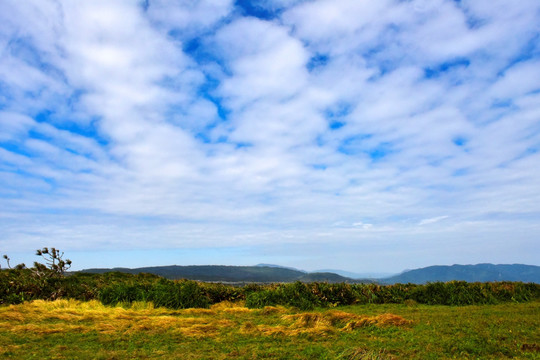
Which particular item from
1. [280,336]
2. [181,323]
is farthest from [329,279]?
[280,336]

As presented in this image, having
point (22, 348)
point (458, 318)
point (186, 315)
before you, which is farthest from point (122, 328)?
point (458, 318)

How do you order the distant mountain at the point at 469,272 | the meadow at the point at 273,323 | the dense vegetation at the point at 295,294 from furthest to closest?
the distant mountain at the point at 469,272
the dense vegetation at the point at 295,294
the meadow at the point at 273,323

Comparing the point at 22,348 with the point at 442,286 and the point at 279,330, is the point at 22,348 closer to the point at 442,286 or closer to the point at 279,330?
the point at 279,330

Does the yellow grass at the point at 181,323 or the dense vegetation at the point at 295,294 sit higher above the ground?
the dense vegetation at the point at 295,294

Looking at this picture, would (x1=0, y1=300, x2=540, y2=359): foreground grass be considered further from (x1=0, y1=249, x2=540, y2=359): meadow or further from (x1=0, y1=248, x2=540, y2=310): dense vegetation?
(x1=0, y1=248, x2=540, y2=310): dense vegetation

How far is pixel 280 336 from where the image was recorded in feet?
25.9

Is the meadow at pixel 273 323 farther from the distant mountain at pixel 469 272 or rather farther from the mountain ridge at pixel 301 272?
the distant mountain at pixel 469 272

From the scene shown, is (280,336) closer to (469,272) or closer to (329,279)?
(329,279)

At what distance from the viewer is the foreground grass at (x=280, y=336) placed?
6398mm

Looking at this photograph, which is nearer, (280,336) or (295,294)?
(280,336)

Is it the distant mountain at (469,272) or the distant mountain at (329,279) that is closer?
the distant mountain at (329,279)

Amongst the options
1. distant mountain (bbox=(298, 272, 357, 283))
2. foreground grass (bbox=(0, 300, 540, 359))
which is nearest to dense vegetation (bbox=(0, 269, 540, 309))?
distant mountain (bbox=(298, 272, 357, 283))

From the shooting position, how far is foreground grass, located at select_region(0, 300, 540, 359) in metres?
6.40

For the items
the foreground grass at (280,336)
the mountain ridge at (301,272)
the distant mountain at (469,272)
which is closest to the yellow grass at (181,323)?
the foreground grass at (280,336)
